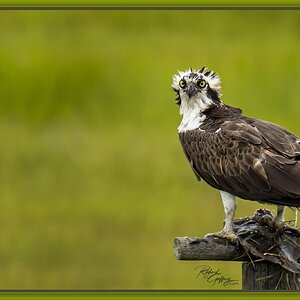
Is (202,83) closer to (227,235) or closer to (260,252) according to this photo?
(227,235)

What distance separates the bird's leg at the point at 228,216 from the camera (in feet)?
41.6

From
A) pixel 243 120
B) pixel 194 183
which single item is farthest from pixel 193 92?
pixel 194 183

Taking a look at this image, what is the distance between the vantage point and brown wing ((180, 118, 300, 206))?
1299cm

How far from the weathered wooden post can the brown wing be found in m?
0.36

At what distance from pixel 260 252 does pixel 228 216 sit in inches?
30.4

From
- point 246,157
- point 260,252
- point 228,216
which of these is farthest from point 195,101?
Answer: point 260,252

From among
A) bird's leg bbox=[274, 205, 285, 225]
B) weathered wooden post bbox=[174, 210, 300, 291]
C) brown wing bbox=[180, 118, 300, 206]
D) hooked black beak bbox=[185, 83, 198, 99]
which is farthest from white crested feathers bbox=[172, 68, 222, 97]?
weathered wooden post bbox=[174, 210, 300, 291]

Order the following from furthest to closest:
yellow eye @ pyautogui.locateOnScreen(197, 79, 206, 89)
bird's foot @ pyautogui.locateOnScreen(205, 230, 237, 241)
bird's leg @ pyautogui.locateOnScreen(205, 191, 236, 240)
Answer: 1. yellow eye @ pyautogui.locateOnScreen(197, 79, 206, 89)
2. bird's leg @ pyautogui.locateOnScreen(205, 191, 236, 240)
3. bird's foot @ pyautogui.locateOnScreen(205, 230, 237, 241)

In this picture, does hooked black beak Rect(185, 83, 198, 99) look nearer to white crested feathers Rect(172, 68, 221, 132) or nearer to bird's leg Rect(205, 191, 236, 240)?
white crested feathers Rect(172, 68, 221, 132)

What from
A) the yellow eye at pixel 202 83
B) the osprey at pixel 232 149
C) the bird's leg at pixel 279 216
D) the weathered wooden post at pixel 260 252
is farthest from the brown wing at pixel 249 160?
the yellow eye at pixel 202 83

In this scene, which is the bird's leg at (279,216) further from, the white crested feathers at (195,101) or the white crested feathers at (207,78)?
the white crested feathers at (207,78)

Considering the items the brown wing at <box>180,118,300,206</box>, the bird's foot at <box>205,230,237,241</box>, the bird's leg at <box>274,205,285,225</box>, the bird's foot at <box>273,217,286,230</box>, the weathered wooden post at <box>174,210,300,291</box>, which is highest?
the brown wing at <box>180,118,300,206</box>

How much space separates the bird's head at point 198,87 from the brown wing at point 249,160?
0.37m

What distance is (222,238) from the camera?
41.1 ft
